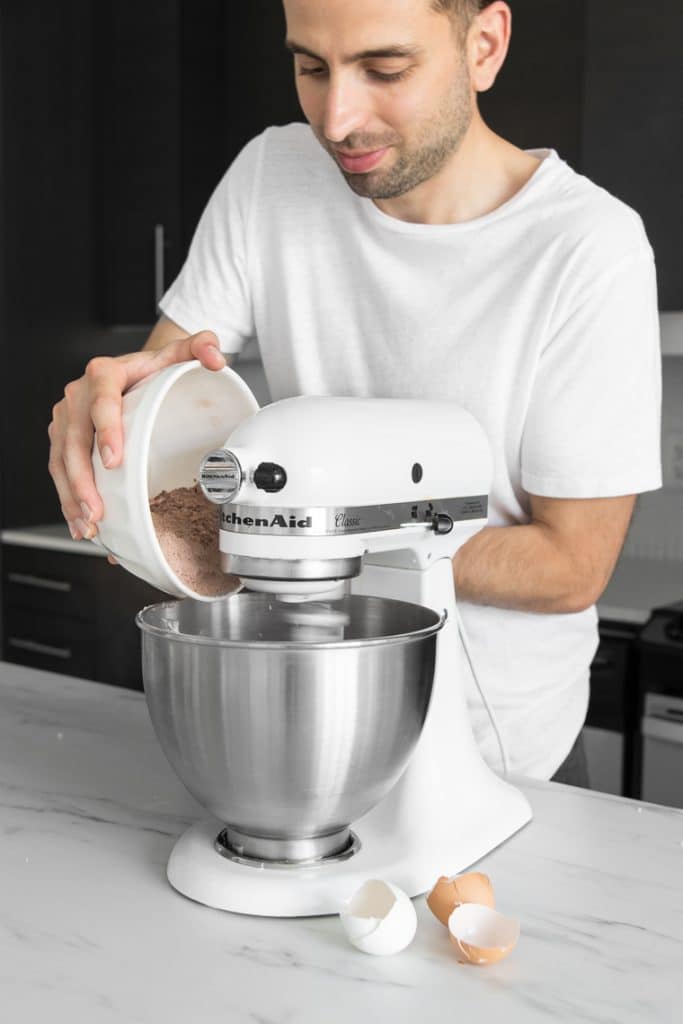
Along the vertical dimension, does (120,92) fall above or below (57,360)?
above

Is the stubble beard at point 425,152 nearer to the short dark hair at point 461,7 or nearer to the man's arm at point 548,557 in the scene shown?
the short dark hair at point 461,7

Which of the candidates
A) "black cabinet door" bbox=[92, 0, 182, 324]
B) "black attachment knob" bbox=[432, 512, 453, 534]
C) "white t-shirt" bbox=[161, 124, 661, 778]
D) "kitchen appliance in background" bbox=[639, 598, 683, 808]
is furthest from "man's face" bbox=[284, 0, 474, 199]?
"black cabinet door" bbox=[92, 0, 182, 324]

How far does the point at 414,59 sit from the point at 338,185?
0.33 meters

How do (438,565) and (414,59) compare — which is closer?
(438,565)

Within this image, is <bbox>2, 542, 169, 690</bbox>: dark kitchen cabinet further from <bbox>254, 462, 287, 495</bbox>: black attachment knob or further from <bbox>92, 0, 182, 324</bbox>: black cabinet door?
<bbox>254, 462, 287, 495</bbox>: black attachment knob

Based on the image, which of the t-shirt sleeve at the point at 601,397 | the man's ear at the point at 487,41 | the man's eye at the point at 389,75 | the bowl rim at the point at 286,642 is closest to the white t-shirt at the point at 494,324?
the t-shirt sleeve at the point at 601,397

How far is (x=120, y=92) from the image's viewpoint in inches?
139

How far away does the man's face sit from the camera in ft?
3.51

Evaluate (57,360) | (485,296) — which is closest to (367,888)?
(485,296)

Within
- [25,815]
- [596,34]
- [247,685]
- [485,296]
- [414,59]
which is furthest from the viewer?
[596,34]

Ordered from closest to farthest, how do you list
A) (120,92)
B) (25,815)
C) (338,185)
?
(25,815)
(338,185)
(120,92)

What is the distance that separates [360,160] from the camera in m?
1.19

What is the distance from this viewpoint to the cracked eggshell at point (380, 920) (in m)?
0.74

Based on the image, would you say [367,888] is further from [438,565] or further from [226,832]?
[438,565]
